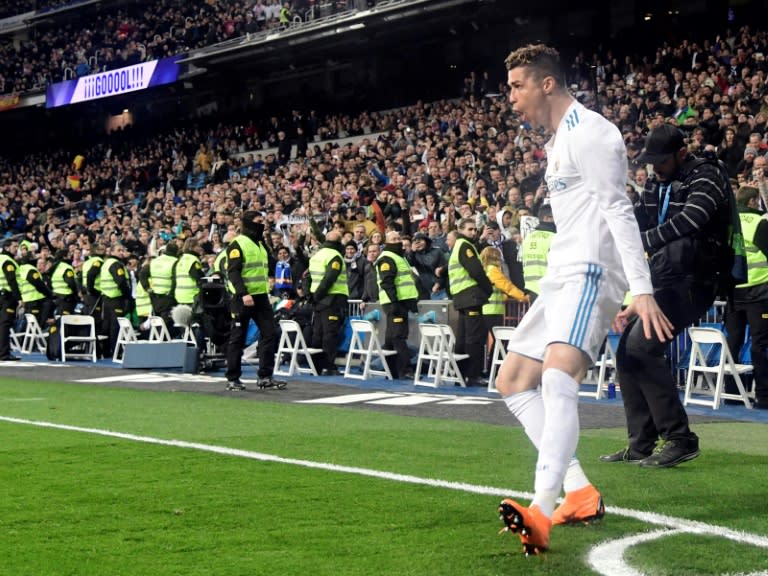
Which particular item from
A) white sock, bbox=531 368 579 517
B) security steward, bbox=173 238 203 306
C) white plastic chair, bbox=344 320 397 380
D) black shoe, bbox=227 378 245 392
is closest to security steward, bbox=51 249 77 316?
security steward, bbox=173 238 203 306

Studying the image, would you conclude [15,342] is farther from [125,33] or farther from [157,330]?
[125,33]

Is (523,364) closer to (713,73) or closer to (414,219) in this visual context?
(414,219)

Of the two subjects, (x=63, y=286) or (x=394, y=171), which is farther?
(x=394, y=171)

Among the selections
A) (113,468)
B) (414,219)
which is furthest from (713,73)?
(113,468)

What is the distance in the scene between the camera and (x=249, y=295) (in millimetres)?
14633

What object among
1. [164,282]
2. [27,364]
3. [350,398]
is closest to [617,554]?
[350,398]

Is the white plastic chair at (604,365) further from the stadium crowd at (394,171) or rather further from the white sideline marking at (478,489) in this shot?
the white sideline marking at (478,489)

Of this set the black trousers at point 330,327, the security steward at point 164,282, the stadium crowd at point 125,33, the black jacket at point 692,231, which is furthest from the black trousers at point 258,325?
the stadium crowd at point 125,33

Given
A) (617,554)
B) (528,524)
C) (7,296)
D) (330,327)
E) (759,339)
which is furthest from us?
(7,296)

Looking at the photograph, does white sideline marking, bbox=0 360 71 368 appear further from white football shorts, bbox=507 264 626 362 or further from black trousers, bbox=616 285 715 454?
white football shorts, bbox=507 264 626 362

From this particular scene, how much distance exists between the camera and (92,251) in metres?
→ 23.9

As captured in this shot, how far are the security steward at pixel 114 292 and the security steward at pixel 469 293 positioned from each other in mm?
8650

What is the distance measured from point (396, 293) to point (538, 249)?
3538mm

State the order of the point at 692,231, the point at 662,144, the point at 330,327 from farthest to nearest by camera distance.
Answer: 1. the point at 330,327
2. the point at 662,144
3. the point at 692,231
